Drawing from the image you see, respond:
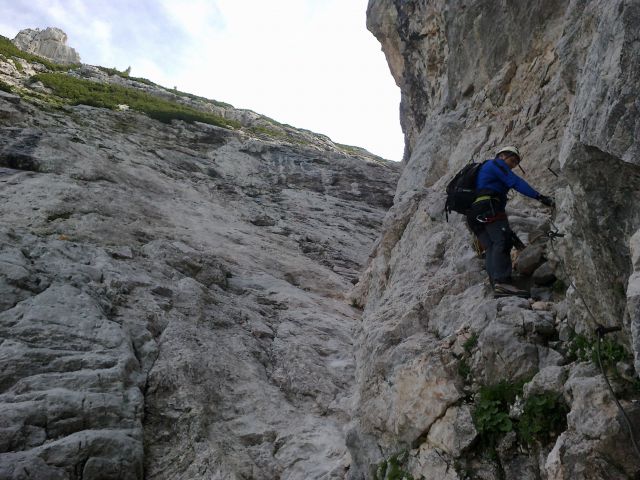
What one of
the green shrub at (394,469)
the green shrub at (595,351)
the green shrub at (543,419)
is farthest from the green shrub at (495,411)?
the green shrub at (394,469)

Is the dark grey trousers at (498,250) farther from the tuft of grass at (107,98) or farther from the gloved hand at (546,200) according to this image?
the tuft of grass at (107,98)

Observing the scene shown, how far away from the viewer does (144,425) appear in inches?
346

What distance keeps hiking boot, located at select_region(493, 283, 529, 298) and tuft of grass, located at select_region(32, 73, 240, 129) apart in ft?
96.2

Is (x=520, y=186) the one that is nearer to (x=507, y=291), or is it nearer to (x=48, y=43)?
(x=507, y=291)

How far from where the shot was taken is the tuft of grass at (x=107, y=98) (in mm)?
30797

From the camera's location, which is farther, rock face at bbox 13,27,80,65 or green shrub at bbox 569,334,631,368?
rock face at bbox 13,27,80,65

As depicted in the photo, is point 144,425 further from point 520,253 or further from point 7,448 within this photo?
point 520,253

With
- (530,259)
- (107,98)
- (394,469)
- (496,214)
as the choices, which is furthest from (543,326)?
(107,98)

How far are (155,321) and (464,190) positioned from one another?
7455 mm

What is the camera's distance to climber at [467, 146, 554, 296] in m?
7.17

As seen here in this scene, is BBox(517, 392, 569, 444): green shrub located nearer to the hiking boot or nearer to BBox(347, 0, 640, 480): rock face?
BBox(347, 0, 640, 480): rock face

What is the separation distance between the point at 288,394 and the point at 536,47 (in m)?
10.7

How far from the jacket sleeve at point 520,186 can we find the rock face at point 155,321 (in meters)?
5.01

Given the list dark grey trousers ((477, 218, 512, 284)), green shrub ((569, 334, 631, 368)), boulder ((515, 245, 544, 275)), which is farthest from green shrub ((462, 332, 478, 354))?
boulder ((515, 245, 544, 275))
